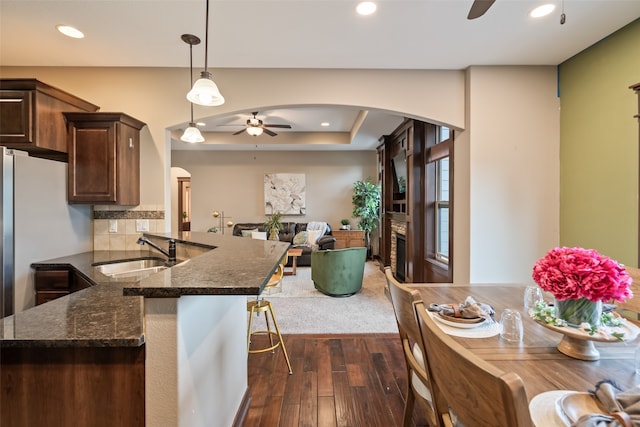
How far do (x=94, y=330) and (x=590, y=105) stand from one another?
3781 millimetres

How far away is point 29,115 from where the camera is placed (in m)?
2.33

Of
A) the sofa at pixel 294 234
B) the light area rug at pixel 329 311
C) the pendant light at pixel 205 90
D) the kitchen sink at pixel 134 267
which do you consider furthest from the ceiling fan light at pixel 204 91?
the sofa at pixel 294 234

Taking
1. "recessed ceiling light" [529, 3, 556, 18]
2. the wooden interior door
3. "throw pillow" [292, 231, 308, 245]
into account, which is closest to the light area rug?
"throw pillow" [292, 231, 308, 245]

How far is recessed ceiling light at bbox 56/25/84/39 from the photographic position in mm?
2301

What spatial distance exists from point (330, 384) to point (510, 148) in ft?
9.09

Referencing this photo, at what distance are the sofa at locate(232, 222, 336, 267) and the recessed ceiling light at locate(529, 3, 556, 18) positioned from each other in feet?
14.9

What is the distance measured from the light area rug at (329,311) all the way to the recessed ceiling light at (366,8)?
2.49m

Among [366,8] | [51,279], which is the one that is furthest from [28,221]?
[366,8]

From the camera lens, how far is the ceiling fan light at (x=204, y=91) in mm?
1890

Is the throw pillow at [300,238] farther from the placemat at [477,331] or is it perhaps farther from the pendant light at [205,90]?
the placemat at [477,331]

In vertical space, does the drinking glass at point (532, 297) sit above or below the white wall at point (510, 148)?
below

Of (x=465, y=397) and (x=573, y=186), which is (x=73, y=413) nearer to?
(x=465, y=397)

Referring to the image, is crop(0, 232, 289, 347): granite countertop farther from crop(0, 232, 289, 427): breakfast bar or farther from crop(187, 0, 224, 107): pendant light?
crop(187, 0, 224, 107): pendant light

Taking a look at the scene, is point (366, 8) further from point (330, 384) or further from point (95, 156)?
point (330, 384)
